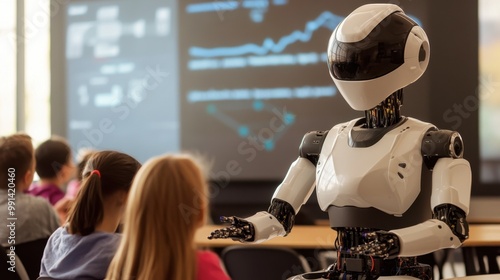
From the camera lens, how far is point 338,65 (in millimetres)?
2135

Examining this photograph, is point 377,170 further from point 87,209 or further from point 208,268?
point 87,209

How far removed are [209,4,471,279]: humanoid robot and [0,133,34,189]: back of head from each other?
122 cm

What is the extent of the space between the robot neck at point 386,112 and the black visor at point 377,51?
11cm

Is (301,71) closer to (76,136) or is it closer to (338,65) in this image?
(76,136)

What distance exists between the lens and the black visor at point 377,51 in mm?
2078

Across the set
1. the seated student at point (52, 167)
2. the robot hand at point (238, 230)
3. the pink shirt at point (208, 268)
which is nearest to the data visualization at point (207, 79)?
the seated student at point (52, 167)

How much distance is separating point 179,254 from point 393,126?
2.74 ft

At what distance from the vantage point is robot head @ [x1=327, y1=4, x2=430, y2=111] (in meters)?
2.08

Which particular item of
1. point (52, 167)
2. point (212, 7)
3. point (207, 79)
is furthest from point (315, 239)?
point (212, 7)

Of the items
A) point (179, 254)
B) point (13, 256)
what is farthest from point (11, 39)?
point (179, 254)

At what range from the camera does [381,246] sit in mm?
1809

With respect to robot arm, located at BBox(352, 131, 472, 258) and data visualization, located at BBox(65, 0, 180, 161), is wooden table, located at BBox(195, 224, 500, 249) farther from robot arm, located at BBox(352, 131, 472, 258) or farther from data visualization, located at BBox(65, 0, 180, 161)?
data visualization, located at BBox(65, 0, 180, 161)

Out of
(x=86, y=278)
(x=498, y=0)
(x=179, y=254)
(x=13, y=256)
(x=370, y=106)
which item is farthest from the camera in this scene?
(x=498, y=0)

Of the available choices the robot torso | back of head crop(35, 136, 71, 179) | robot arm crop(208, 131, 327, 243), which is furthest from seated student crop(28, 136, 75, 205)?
the robot torso
